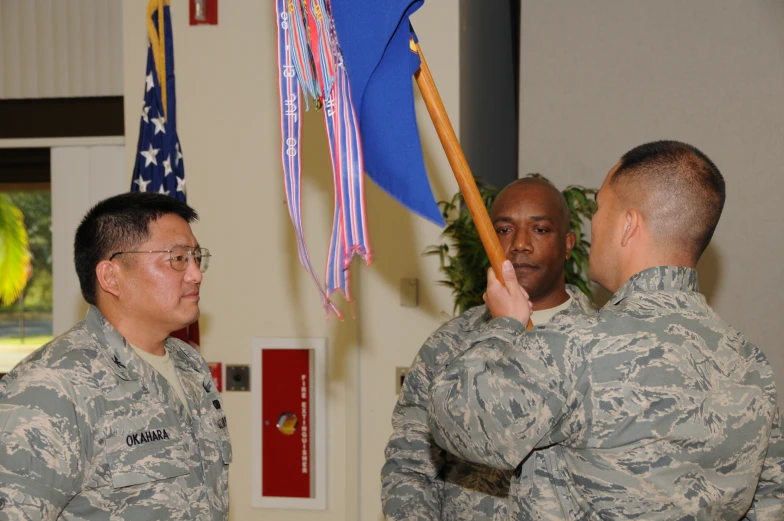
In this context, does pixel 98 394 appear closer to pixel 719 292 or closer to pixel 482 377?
pixel 482 377

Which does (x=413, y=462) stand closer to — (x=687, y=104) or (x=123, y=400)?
(x=123, y=400)

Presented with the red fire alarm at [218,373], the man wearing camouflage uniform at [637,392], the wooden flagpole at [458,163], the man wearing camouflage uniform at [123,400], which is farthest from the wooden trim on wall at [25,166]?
the man wearing camouflage uniform at [637,392]

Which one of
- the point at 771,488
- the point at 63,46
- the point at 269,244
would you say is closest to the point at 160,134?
the point at 269,244

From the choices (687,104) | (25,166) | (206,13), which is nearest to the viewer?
(687,104)

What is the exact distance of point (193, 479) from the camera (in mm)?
1815

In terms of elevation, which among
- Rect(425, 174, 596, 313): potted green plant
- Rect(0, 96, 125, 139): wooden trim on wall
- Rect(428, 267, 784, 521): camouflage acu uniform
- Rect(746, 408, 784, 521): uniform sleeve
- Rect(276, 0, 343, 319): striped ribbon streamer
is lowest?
Rect(746, 408, 784, 521): uniform sleeve

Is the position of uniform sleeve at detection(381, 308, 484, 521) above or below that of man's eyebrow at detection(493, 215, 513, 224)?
below

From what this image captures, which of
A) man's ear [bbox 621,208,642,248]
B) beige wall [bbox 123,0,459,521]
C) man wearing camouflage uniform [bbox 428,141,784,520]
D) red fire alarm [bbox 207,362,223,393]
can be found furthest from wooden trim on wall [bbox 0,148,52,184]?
man's ear [bbox 621,208,642,248]

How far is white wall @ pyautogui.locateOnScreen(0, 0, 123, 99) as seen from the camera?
3887 millimetres

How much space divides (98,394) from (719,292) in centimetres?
260

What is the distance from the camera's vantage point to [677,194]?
59.5 inches

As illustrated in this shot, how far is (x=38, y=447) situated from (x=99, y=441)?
0.14 meters

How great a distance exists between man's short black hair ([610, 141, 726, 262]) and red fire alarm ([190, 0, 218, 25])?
2.50 meters

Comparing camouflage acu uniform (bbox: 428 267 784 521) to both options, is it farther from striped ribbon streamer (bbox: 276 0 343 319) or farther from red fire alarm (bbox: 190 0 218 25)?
red fire alarm (bbox: 190 0 218 25)
